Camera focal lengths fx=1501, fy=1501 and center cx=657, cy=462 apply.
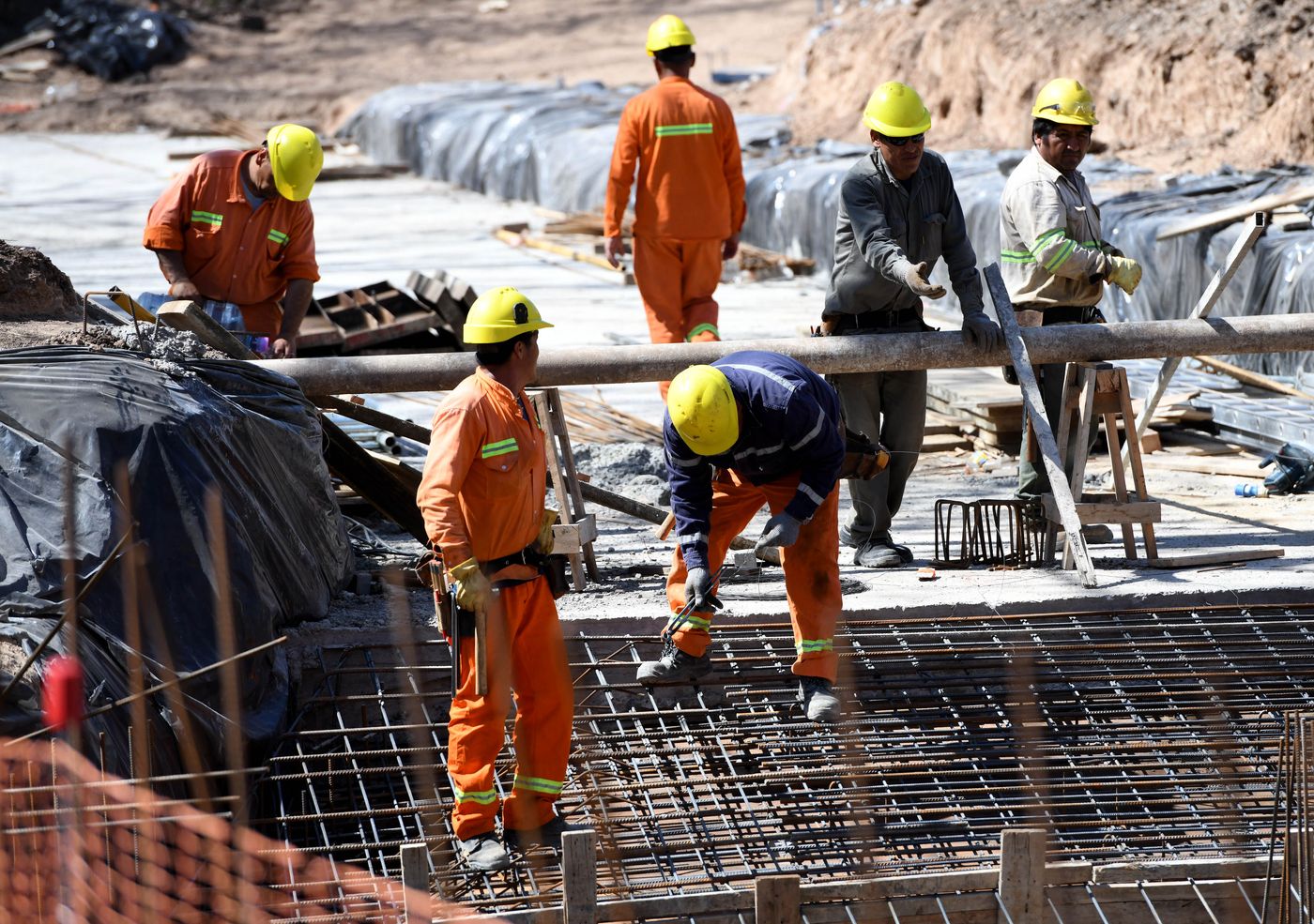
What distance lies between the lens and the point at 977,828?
4918mm

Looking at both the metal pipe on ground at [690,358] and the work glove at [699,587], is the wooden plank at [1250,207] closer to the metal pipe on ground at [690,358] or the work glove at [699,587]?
the metal pipe on ground at [690,358]

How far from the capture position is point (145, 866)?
4.23 m

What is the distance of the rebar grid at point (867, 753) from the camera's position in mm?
4805

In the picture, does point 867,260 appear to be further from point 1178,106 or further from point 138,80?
point 138,80

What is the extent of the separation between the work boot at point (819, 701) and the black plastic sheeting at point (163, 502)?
1.85 meters

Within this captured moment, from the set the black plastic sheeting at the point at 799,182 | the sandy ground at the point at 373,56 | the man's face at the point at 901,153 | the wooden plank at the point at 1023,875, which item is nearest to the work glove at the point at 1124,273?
the man's face at the point at 901,153

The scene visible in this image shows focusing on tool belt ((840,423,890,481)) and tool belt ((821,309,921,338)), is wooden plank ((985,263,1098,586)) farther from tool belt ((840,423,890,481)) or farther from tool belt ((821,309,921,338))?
tool belt ((840,423,890,481))

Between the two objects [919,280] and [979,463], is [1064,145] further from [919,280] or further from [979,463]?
[979,463]

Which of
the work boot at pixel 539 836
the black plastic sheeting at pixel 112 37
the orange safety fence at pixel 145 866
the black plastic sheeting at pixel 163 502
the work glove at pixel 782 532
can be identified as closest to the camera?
the orange safety fence at pixel 145 866

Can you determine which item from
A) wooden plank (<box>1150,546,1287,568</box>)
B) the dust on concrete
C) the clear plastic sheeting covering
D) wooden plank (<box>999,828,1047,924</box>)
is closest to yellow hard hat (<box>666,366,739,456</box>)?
wooden plank (<box>999,828,1047,924</box>)

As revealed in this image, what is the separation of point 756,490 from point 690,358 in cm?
119

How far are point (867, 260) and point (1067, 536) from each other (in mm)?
1385

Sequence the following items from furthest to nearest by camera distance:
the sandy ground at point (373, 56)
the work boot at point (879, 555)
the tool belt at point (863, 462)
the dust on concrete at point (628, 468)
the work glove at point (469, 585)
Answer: the sandy ground at point (373, 56), the dust on concrete at point (628, 468), the work boot at point (879, 555), the tool belt at point (863, 462), the work glove at point (469, 585)

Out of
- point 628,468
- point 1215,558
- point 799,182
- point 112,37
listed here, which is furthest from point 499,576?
point 112,37
